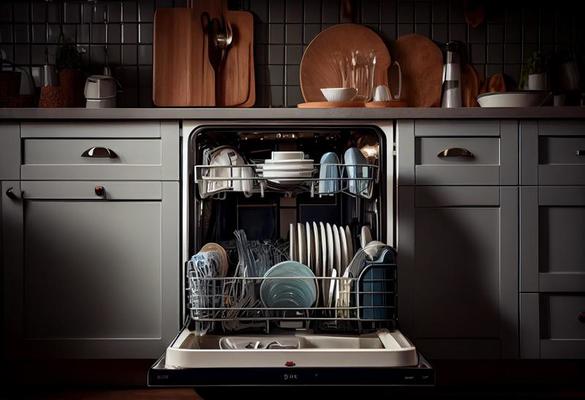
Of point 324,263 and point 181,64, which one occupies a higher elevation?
point 181,64

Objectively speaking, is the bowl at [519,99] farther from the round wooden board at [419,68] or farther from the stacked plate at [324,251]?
the stacked plate at [324,251]

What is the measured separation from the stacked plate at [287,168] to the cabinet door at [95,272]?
43cm

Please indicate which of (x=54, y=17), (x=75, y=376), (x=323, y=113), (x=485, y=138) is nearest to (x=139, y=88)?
(x=54, y=17)

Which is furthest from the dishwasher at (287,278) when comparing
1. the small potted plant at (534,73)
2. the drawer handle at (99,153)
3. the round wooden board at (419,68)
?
the small potted plant at (534,73)

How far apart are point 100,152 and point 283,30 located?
39.7 inches

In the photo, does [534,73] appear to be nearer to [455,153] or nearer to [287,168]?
[455,153]

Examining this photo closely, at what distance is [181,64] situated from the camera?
8.89 ft

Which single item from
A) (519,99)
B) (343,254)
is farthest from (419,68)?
(343,254)

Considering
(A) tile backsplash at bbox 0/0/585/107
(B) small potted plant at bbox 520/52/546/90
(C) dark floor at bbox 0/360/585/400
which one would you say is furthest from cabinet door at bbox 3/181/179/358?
(B) small potted plant at bbox 520/52/546/90

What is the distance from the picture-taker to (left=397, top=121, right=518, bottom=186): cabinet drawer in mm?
2240

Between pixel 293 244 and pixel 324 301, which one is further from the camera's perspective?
pixel 293 244

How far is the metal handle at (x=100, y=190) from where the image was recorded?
222 centimetres

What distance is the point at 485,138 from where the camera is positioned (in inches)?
89.0

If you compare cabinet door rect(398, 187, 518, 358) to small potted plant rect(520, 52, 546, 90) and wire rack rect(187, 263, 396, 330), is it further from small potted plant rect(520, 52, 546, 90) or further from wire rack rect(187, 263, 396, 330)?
small potted plant rect(520, 52, 546, 90)
